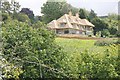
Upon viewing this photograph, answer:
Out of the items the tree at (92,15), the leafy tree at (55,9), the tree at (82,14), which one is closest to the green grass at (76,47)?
the leafy tree at (55,9)

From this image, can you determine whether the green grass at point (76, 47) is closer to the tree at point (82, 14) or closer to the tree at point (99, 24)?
the tree at point (99, 24)

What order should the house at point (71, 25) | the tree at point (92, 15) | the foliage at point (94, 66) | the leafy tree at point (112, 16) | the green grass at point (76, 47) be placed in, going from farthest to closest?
the leafy tree at point (112, 16) → the tree at point (92, 15) → the house at point (71, 25) → the green grass at point (76, 47) → the foliage at point (94, 66)

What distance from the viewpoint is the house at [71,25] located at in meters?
14.2

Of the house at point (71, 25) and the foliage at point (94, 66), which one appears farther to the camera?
the house at point (71, 25)

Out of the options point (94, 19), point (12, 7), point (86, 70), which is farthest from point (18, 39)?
point (94, 19)

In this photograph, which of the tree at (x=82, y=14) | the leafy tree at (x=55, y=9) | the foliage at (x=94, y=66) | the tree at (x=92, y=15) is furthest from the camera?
the tree at (x=82, y=14)

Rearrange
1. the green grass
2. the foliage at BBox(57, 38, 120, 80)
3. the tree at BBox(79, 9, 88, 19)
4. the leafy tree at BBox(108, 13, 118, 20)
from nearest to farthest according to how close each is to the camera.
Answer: the foliage at BBox(57, 38, 120, 80) → the green grass → the leafy tree at BBox(108, 13, 118, 20) → the tree at BBox(79, 9, 88, 19)

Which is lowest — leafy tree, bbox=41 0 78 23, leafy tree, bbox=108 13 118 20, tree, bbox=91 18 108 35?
tree, bbox=91 18 108 35

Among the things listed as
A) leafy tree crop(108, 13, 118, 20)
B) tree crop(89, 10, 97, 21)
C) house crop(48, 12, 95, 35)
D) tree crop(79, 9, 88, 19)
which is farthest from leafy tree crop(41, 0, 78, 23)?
leafy tree crop(108, 13, 118, 20)

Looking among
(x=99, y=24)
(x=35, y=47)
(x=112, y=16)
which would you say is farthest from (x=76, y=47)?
(x=112, y=16)

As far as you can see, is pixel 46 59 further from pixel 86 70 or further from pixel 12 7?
pixel 12 7

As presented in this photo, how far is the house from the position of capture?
14227mm

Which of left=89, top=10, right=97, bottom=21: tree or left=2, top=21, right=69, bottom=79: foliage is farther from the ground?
left=89, top=10, right=97, bottom=21: tree

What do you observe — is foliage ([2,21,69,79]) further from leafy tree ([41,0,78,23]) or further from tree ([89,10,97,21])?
tree ([89,10,97,21])
